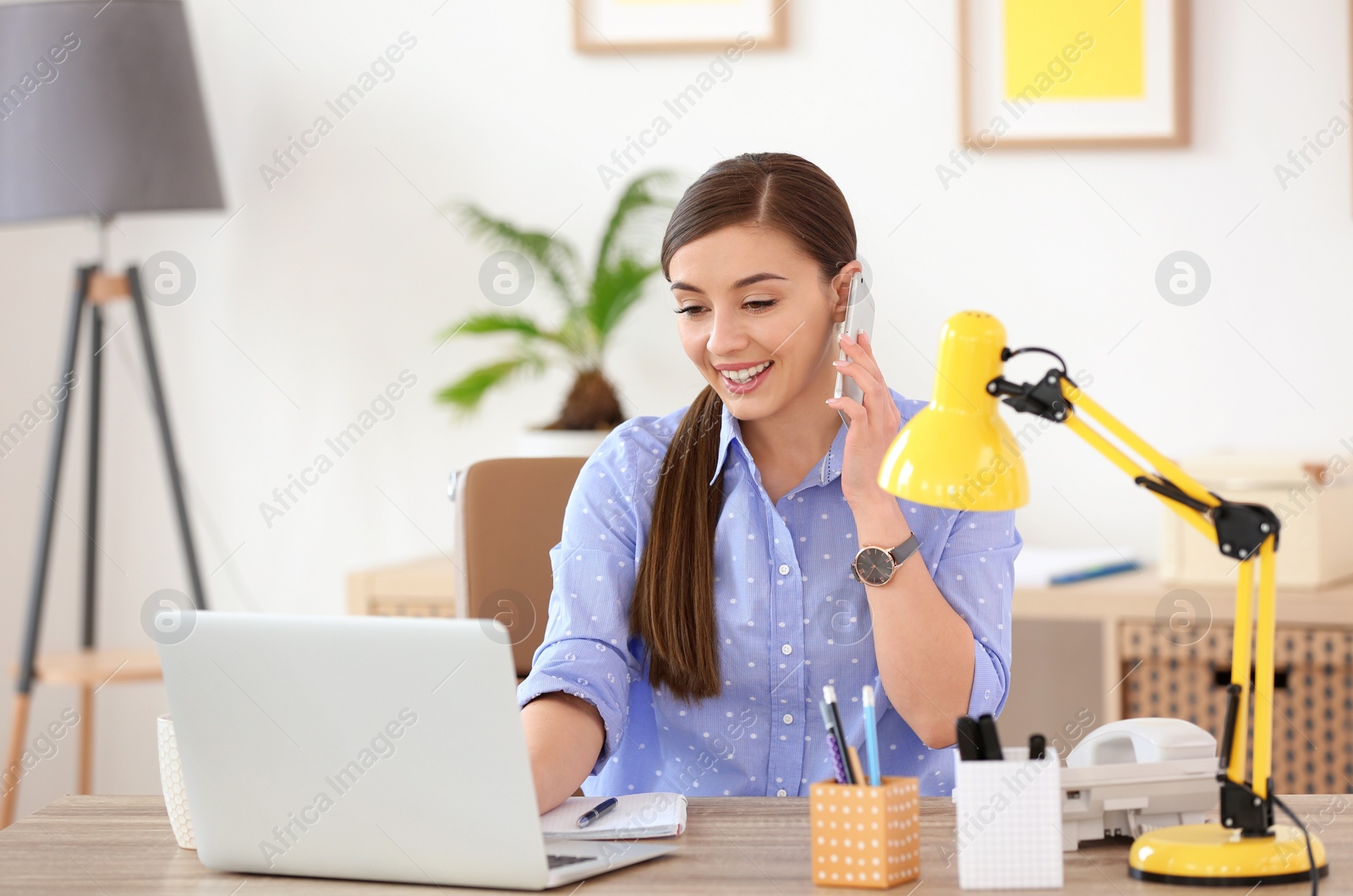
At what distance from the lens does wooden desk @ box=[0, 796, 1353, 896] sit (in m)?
0.99

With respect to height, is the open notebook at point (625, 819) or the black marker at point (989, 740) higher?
the black marker at point (989, 740)

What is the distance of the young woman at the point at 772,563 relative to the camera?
54.6 inches

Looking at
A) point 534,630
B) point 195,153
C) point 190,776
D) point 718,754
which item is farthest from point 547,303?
point 190,776

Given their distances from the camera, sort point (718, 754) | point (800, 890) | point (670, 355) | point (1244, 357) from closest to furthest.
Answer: point (800, 890) < point (718, 754) < point (1244, 357) < point (670, 355)

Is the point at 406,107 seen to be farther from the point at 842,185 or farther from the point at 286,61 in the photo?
the point at 842,185

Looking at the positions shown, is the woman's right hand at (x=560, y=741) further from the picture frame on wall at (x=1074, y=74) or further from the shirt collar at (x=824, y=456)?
the picture frame on wall at (x=1074, y=74)

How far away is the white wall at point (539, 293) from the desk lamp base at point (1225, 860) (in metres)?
1.73

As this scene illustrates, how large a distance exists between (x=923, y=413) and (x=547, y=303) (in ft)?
6.41

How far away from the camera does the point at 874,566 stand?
1.37m

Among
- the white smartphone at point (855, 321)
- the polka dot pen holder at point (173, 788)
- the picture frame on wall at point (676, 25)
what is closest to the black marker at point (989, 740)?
the white smartphone at point (855, 321)

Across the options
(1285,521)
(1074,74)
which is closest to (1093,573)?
(1285,521)

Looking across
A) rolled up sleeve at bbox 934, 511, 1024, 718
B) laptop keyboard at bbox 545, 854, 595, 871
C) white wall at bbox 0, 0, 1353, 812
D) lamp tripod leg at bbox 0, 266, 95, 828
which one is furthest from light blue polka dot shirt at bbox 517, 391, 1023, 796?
lamp tripod leg at bbox 0, 266, 95, 828

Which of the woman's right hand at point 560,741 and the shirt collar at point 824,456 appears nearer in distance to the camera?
the woman's right hand at point 560,741

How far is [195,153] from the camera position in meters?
2.73
